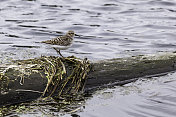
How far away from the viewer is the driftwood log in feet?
18.5

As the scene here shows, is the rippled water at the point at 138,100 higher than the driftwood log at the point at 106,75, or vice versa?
the driftwood log at the point at 106,75

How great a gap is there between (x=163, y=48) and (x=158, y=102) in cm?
470

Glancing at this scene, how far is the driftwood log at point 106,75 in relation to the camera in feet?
18.5

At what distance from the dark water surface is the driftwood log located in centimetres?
31

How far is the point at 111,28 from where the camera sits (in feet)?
43.8

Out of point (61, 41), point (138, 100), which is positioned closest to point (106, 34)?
point (61, 41)

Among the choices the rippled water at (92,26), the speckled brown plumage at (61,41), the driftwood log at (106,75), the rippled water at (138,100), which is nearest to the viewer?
the driftwood log at (106,75)

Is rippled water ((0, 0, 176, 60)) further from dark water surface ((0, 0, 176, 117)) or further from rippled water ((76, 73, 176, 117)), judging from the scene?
rippled water ((76, 73, 176, 117))

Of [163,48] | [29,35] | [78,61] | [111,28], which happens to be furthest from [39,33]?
[78,61]

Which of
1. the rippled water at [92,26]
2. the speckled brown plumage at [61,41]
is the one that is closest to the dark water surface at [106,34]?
the rippled water at [92,26]

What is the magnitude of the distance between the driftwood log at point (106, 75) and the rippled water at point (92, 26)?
3.08 meters

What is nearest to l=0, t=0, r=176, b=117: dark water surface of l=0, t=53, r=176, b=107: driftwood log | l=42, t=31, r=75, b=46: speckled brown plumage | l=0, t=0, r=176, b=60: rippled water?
l=0, t=0, r=176, b=60: rippled water

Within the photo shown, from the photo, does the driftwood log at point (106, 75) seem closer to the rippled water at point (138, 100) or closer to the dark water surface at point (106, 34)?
the rippled water at point (138, 100)

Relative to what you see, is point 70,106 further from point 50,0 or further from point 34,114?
point 50,0
